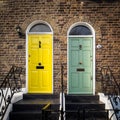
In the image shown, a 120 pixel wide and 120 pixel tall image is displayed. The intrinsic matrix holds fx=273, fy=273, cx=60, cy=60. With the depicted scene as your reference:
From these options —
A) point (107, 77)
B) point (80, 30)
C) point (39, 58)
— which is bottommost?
point (107, 77)

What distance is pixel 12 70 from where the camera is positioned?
32.3 feet

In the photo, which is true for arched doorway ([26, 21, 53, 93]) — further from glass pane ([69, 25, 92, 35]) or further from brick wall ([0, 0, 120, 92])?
glass pane ([69, 25, 92, 35])

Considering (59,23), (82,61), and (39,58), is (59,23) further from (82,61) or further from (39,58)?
(82,61)

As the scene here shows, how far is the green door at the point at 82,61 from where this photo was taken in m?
9.94

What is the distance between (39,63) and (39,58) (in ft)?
0.60

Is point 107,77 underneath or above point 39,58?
underneath

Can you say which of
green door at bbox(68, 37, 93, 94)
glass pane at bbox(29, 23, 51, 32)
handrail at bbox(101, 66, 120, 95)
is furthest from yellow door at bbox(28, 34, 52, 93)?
handrail at bbox(101, 66, 120, 95)

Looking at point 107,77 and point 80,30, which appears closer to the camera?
point 107,77

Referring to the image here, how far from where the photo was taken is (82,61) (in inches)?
392

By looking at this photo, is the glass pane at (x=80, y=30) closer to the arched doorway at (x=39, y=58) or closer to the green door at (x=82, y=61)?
the green door at (x=82, y=61)

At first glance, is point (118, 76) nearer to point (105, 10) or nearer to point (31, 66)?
point (105, 10)

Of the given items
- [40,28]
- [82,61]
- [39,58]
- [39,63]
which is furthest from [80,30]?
[39,63]

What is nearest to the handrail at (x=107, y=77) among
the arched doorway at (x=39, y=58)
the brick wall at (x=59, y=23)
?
the brick wall at (x=59, y=23)

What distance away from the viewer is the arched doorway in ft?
32.7
